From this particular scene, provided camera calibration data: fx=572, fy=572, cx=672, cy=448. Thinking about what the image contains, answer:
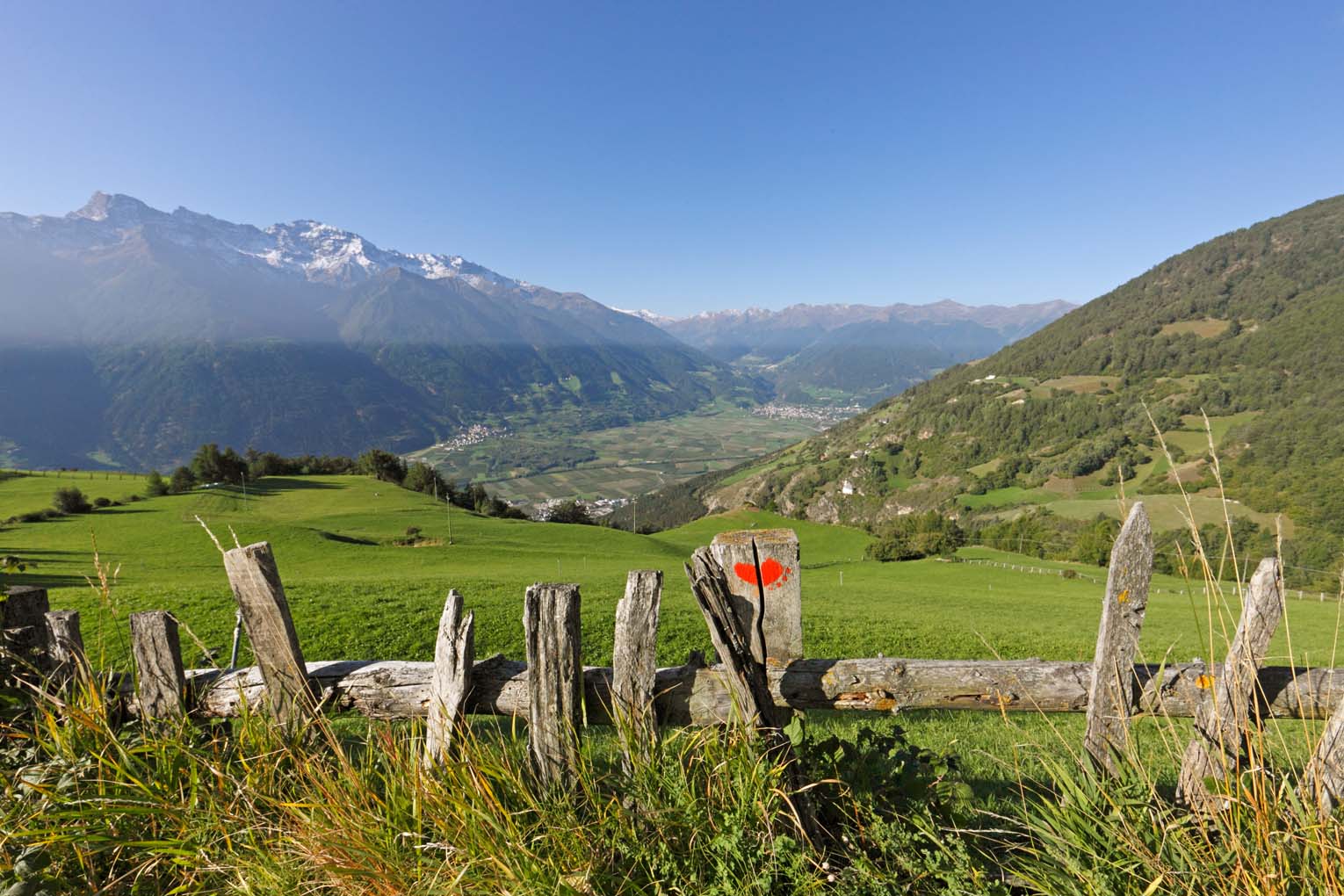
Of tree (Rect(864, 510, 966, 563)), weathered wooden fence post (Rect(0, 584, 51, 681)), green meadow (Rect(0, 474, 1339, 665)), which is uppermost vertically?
weathered wooden fence post (Rect(0, 584, 51, 681))

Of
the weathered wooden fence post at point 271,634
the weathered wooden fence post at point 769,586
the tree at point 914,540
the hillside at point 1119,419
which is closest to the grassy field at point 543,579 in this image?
the weathered wooden fence post at point 271,634

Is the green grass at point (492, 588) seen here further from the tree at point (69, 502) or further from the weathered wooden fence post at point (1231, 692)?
the tree at point (69, 502)

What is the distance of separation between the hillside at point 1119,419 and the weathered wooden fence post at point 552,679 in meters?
92.5

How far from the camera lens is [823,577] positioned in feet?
102

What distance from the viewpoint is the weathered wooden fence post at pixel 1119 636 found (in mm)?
2717

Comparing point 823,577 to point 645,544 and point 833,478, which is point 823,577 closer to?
point 645,544

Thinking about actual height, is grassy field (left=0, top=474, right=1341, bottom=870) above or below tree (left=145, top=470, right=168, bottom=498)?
below

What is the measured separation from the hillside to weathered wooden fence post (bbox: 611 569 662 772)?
92.2 m

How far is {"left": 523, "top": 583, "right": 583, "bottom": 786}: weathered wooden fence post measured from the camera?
295cm

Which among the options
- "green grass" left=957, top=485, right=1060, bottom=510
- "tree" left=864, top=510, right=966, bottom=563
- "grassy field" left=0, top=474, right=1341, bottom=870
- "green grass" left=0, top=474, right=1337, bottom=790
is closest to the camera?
"grassy field" left=0, top=474, right=1341, bottom=870

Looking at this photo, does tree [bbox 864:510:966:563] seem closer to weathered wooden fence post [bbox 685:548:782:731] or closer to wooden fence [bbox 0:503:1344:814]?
wooden fence [bbox 0:503:1344:814]

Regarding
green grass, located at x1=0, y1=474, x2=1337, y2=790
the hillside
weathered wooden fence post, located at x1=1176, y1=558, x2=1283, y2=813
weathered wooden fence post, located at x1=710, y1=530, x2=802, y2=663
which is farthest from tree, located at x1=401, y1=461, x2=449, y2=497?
the hillside

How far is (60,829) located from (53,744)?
585mm

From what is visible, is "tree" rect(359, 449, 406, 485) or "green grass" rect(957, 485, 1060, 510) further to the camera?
"green grass" rect(957, 485, 1060, 510)
